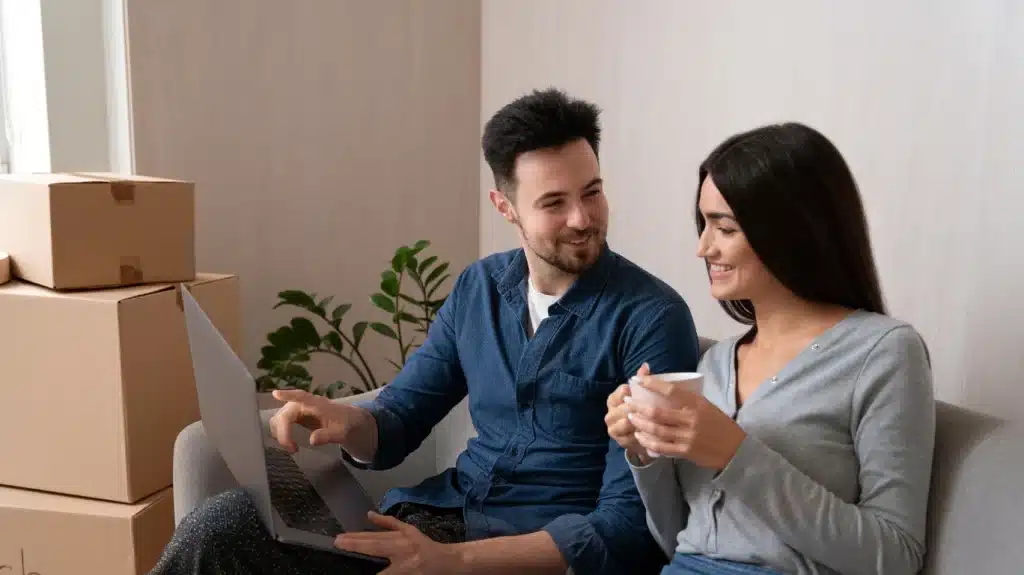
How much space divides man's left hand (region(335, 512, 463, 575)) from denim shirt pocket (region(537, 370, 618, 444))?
0.28m

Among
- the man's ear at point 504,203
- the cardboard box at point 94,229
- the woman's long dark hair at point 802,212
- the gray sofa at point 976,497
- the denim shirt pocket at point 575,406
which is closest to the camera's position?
the gray sofa at point 976,497

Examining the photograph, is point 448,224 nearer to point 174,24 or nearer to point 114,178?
point 174,24

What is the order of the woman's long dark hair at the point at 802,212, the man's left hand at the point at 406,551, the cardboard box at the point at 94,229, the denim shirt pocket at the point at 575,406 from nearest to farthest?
the woman's long dark hair at the point at 802,212
the man's left hand at the point at 406,551
the denim shirt pocket at the point at 575,406
the cardboard box at the point at 94,229

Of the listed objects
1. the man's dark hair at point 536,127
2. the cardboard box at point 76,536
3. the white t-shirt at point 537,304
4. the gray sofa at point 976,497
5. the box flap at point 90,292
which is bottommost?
the cardboard box at point 76,536

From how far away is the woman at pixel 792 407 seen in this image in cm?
98

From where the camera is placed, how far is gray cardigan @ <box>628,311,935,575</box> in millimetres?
977

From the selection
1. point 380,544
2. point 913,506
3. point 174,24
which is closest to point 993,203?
point 913,506

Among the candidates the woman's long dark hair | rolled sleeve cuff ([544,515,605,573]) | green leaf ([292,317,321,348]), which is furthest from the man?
green leaf ([292,317,321,348])

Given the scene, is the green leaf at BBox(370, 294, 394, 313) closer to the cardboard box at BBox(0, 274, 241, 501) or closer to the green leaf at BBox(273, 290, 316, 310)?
the green leaf at BBox(273, 290, 316, 310)

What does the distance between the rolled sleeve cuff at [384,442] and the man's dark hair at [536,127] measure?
0.45 metres

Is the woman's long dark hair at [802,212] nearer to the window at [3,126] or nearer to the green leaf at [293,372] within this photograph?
the green leaf at [293,372]

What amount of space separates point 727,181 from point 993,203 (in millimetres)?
441

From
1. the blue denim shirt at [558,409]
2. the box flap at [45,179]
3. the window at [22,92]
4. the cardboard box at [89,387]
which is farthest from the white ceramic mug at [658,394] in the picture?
the window at [22,92]

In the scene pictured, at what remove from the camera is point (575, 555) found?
124 cm
